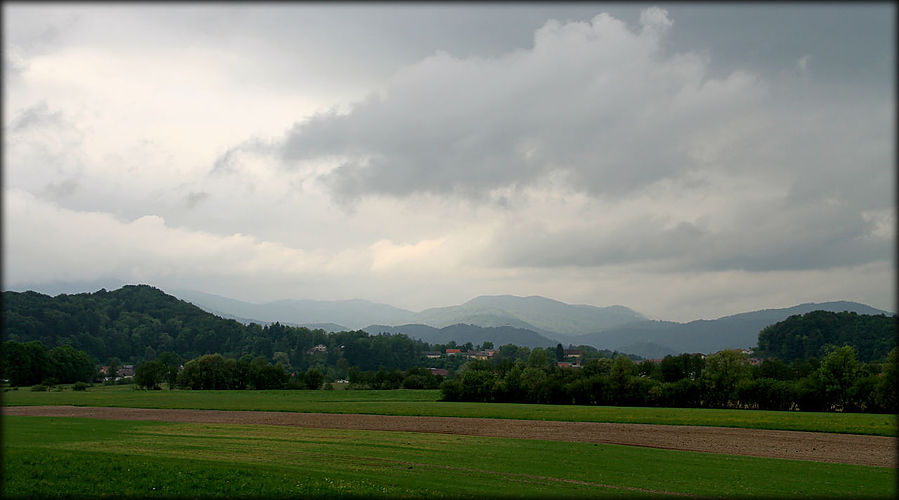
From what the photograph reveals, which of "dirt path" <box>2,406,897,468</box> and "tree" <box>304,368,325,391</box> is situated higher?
"dirt path" <box>2,406,897,468</box>

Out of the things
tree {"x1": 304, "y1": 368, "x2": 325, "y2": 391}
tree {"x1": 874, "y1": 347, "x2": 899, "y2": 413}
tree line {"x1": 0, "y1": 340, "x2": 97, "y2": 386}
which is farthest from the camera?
tree {"x1": 304, "y1": 368, "x2": 325, "y2": 391}

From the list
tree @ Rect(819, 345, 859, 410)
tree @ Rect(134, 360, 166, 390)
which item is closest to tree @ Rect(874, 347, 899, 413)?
tree @ Rect(819, 345, 859, 410)

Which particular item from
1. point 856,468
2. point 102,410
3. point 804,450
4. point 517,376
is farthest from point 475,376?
point 856,468

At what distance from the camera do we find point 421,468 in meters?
28.1

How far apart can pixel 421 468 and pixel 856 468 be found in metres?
22.9

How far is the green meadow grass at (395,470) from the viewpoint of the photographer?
20953 millimetres

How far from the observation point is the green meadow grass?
20953 millimetres

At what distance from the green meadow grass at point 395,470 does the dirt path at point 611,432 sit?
4.10 metres

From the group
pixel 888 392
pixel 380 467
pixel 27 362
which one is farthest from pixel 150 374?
pixel 888 392

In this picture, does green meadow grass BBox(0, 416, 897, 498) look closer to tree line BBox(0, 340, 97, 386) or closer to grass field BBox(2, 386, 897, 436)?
grass field BBox(2, 386, 897, 436)

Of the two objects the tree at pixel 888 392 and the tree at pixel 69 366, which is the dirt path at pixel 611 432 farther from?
the tree at pixel 69 366

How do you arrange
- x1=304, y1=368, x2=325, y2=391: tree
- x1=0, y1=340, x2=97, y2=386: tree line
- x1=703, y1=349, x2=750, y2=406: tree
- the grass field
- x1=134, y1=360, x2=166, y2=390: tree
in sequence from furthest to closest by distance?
x1=134, y1=360, x2=166, y2=390: tree, x1=304, y1=368, x2=325, y2=391: tree, x1=0, y1=340, x2=97, y2=386: tree line, x1=703, y1=349, x2=750, y2=406: tree, the grass field

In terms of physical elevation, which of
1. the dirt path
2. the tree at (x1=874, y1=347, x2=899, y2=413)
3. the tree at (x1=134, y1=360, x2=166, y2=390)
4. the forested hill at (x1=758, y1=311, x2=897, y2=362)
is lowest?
the tree at (x1=134, y1=360, x2=166, y2=390)

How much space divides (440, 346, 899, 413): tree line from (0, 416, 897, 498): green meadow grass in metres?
45.5
